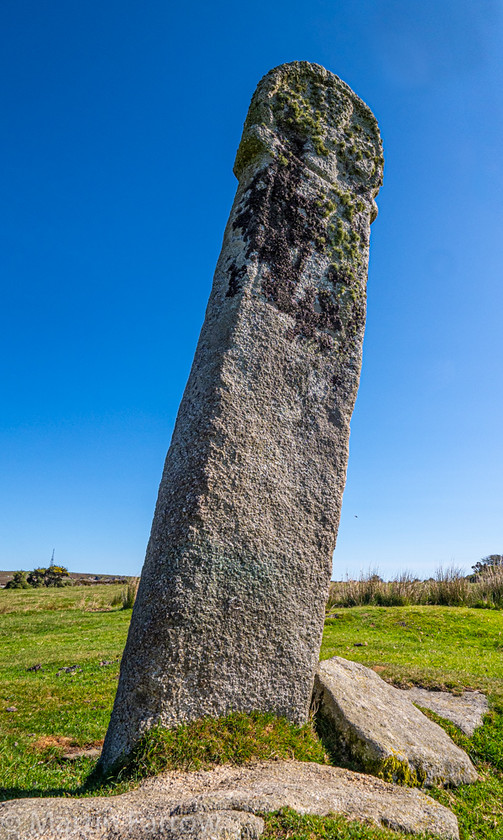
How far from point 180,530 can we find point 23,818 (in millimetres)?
2046

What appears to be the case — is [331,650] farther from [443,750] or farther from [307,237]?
[307,237]

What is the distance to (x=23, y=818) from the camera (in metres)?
2.86

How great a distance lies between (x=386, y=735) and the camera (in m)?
4.90

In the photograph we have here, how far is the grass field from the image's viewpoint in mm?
4219

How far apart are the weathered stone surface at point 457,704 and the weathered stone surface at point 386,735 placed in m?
0.55

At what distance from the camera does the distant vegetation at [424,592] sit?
656 inches

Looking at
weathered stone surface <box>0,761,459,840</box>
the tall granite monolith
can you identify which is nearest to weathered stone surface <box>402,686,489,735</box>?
weathered stone surface <box>0,761,459,840</box>

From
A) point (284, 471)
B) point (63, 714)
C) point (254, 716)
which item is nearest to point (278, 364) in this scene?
point (284, 471)

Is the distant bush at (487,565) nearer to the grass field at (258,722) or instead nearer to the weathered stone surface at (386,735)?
the grass field at (258,722)

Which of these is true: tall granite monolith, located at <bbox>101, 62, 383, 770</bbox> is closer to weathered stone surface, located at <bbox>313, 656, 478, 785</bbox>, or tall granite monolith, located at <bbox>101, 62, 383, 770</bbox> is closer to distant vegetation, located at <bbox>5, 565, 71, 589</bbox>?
weathered stone surface, located at <bbox>313, 656, 478, 785</bbox>

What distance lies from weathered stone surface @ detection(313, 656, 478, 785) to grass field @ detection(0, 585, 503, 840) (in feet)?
0.64

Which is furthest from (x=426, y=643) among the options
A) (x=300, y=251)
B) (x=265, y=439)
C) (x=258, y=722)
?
(x=300, y=251)

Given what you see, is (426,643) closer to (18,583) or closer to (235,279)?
(235,279)

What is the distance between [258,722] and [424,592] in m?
14.5
